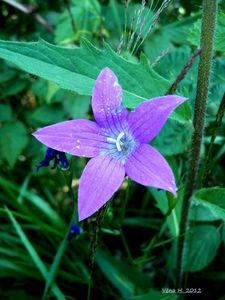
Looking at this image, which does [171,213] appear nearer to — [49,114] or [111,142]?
[111,142]

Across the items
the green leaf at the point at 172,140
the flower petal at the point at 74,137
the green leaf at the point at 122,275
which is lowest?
the green leaf at the point at 122,275

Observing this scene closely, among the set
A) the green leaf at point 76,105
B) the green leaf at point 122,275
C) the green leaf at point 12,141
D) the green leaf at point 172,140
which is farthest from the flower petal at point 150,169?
the green leaf at point 12,141

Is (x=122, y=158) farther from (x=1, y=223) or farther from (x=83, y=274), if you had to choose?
(x=1, y=223)

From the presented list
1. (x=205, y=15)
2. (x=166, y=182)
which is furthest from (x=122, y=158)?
(x=205, y=15)

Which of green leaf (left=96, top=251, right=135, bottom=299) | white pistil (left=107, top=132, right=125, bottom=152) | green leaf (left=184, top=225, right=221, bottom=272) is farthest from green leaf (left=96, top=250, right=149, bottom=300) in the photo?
white pistil (left=107, top=132, right=125, bottom=152)

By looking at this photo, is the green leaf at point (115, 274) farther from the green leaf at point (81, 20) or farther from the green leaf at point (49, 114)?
the green leaf at point (81, 20)

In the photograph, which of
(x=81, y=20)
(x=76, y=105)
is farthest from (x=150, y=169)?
(x=81, y=20)
